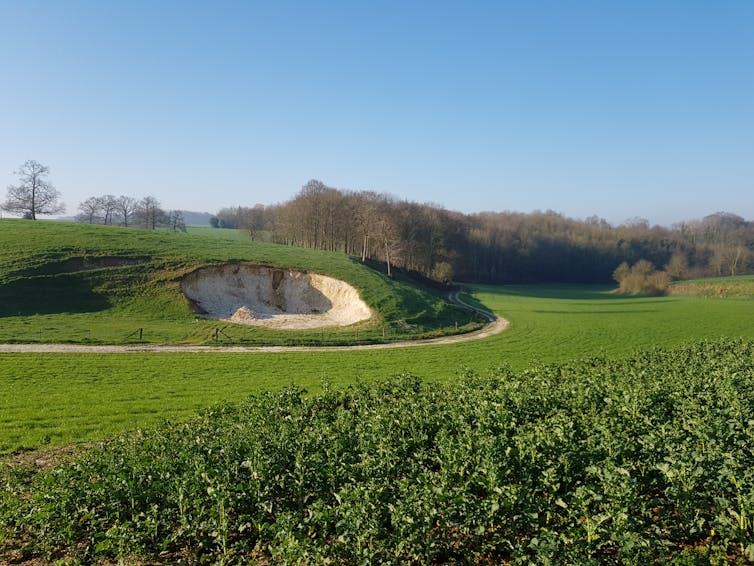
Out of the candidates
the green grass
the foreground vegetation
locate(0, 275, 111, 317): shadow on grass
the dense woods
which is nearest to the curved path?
locate(0, 275, 111, 317): shadow on grass

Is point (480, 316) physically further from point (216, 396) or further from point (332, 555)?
point (332, 555)

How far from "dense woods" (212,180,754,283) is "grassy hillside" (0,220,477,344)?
22446 millimetres

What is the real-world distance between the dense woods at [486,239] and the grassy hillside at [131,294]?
22446 millimetres

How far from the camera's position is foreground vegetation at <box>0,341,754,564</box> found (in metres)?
6.28

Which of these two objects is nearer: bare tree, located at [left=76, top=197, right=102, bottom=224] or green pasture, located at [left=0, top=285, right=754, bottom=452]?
green pasture, located at [left=0, top=285, right=754, bottom=452]

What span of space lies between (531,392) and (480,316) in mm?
35967

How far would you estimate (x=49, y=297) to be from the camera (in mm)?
35156

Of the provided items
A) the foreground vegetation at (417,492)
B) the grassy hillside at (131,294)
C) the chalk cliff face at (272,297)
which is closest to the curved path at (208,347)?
the grassy hillside at (131,294)

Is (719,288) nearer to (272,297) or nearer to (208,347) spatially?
(272,297)

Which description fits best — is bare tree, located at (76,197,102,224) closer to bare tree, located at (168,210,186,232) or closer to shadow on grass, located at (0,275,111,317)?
bare tree, located at (168,210,186,232)

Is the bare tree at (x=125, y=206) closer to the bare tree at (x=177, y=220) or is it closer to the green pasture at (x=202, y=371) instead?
the bare tree at (x=177, y=220)

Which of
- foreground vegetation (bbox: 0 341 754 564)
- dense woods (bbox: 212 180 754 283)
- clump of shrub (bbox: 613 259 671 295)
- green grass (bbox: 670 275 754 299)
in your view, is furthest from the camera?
clump of shrub (bbox: 613 259 671 295)

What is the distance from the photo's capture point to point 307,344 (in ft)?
105

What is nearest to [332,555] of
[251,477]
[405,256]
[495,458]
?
[251,477]
